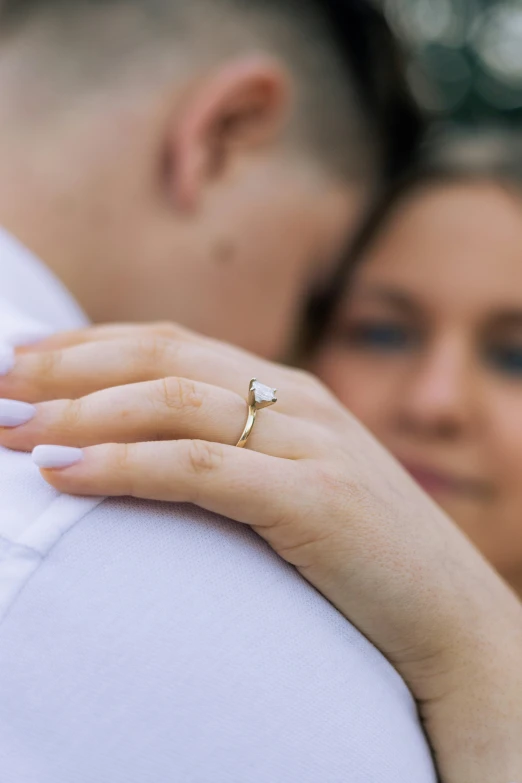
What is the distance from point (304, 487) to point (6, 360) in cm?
44

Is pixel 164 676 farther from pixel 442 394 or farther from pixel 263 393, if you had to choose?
pixel 442 394

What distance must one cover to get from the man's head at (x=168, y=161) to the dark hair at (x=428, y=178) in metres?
0.30

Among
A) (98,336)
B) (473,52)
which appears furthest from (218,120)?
(473,52)

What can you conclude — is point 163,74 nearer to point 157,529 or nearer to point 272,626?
point 157,529

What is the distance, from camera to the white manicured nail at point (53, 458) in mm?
952

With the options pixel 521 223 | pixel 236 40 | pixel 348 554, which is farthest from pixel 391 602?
pixel 521 223

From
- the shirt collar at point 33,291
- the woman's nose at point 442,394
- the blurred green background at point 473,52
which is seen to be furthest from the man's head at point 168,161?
the blurred green background at point 473,52

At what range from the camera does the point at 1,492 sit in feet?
3.15

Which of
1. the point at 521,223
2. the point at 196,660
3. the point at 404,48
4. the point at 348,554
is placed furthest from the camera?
the point at 404,48

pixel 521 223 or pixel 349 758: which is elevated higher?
pixel 521 223

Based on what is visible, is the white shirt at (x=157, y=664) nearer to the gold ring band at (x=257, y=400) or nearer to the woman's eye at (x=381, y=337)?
the gold ring band at (x=257, y=400)

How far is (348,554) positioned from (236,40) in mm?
1481

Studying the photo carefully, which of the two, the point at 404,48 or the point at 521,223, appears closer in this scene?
the point at 521,223

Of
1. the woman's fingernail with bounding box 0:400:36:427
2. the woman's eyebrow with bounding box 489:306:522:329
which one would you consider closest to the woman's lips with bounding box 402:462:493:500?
the woman's eyebrow with bounding box 489:306:522:329
